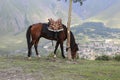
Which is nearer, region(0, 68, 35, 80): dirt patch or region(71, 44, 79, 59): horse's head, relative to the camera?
region(0, 68, 35, 80): dirt patch

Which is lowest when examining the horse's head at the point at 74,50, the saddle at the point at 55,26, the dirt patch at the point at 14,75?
the dirt patch at the point at 14,75

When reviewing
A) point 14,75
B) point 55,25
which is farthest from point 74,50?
point 14,75

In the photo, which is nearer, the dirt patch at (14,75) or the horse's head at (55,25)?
the dirt patch at (14,75)

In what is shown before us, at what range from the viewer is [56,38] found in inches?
974

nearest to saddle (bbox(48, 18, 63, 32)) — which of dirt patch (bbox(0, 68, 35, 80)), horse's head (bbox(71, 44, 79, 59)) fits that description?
horse's head (bbox(71, 44, 79, 59))

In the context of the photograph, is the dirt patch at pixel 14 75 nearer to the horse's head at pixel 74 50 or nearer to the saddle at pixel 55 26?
the saddle at pixel 55 26

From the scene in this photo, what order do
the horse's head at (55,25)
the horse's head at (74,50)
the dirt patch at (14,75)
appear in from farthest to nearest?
the horse's head at (74,50) < the horse's head at (55,25) < the dirt patch at (14,75)

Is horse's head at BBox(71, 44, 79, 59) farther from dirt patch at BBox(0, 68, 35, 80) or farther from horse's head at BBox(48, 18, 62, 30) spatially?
dirt patch at BBox(0, 68, 35, 80)

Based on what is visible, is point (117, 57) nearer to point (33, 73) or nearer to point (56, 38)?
point (56, 38)

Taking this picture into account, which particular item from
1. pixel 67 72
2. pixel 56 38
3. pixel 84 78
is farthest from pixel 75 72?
pixel 56 38

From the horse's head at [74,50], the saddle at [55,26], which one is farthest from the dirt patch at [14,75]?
the horse's head at [74,50]

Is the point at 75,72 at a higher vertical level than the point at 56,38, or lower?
lower

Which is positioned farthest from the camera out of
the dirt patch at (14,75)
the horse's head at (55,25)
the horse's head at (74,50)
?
the horse's head at (74,50)

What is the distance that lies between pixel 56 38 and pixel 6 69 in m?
7.32
